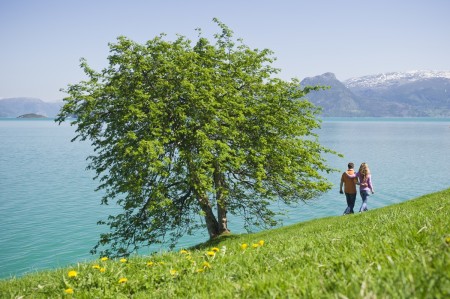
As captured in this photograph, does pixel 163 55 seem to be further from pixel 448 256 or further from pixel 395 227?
pixel 448 256

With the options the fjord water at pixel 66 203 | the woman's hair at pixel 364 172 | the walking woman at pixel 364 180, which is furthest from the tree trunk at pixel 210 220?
the woman's hair at pixel 364 172

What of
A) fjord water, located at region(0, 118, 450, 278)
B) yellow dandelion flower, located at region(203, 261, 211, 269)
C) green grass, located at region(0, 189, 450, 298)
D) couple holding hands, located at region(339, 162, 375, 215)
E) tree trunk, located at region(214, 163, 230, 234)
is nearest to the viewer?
green grass, located at region(0, 189, 450, 298)

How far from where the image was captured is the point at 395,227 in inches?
235

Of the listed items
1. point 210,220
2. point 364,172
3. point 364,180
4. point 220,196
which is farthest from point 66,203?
point 364,172

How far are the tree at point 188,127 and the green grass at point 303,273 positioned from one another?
37.1 ft

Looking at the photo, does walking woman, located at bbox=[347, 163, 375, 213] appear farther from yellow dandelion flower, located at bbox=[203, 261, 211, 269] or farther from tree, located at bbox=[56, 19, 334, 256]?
yellow dandelion flower, located at bbox=[203, 261, 211, 269]

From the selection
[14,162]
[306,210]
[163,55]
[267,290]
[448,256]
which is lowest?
[306,210]

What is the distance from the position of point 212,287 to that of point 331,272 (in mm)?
1614

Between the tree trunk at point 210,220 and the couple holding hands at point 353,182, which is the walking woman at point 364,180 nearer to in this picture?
the couple holding hands at point 353,182

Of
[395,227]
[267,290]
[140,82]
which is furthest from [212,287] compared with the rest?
[140,82]

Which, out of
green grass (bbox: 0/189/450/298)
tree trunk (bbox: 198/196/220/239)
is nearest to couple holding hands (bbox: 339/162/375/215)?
tree trunk (bbox: 198/196/220/239)

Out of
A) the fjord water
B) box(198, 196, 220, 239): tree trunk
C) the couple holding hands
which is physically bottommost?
the fjord water

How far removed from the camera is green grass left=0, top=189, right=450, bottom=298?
2.91 m

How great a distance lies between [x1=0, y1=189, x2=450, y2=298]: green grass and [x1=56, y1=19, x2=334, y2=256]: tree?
1130 centimetres
